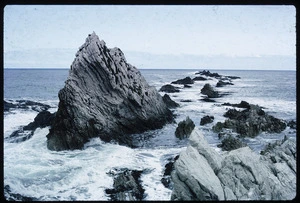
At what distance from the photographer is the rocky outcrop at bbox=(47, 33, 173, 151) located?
15797 mm

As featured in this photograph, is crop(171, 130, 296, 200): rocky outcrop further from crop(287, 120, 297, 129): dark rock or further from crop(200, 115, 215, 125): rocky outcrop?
crop(287, 120, 297, 129): dark rock

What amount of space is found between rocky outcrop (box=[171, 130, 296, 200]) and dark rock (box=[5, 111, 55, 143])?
1131 centimetres

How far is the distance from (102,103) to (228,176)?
34.7 feet

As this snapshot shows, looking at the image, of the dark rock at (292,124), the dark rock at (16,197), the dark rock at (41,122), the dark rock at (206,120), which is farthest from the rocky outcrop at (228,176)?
the dark rock at (41,122)

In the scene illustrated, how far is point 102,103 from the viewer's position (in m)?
18.0

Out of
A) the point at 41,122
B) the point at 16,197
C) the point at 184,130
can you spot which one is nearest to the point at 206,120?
the point at 184,130

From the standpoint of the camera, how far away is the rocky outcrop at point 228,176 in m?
8.31

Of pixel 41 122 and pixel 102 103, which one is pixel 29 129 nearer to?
pixel 41 122

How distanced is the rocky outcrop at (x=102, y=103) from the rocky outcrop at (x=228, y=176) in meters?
7.68

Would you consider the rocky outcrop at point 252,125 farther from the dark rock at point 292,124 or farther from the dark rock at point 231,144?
the dark rock at point 231,144

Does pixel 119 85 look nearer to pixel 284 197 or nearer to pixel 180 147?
pixel 180 147

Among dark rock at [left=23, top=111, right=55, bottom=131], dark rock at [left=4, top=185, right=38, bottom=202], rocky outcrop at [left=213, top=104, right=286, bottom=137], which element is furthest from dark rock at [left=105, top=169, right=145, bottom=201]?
dark rock at [left=23, top=111, right=55, bottom=131]

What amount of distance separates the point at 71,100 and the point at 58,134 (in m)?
2.01

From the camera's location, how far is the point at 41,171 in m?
12.4
